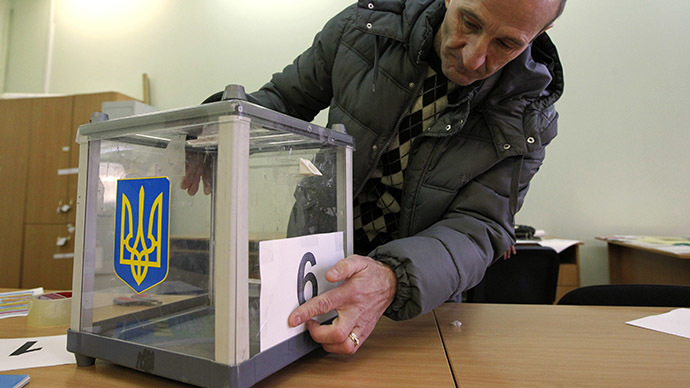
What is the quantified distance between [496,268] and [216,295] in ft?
5.60

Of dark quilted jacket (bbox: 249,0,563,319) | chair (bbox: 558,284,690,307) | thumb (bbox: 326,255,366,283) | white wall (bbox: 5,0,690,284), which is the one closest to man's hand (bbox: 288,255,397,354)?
thumb (bbox: 326,255,366,283)

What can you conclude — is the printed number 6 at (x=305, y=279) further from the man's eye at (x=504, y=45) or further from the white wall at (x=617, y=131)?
the white wall at (x=617, y=131)

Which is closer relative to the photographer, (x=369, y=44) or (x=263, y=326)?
(x=263, y=326)

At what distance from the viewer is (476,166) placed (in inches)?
35.5

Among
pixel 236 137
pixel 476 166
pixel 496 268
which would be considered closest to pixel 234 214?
pixel 236 137

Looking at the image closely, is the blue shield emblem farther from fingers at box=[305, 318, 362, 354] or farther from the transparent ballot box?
fingers at box=[305, 318, 362, 354]

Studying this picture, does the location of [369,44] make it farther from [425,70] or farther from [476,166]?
[476,166]

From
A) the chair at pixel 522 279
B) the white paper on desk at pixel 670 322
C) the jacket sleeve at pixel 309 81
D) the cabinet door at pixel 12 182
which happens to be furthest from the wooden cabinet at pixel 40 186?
the white paper on desk at pixel 670 322

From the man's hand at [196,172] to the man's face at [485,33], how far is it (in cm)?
57

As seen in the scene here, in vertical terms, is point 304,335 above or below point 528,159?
below

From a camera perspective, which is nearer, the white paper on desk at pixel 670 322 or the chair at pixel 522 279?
the white paper on desk at pixel 670 322

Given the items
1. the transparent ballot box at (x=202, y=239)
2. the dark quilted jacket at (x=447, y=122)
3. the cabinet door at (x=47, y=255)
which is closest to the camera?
the transparent ballot box at (x=202, y=239)

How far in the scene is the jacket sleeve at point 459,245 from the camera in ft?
2.07

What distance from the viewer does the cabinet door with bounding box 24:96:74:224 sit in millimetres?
3164
